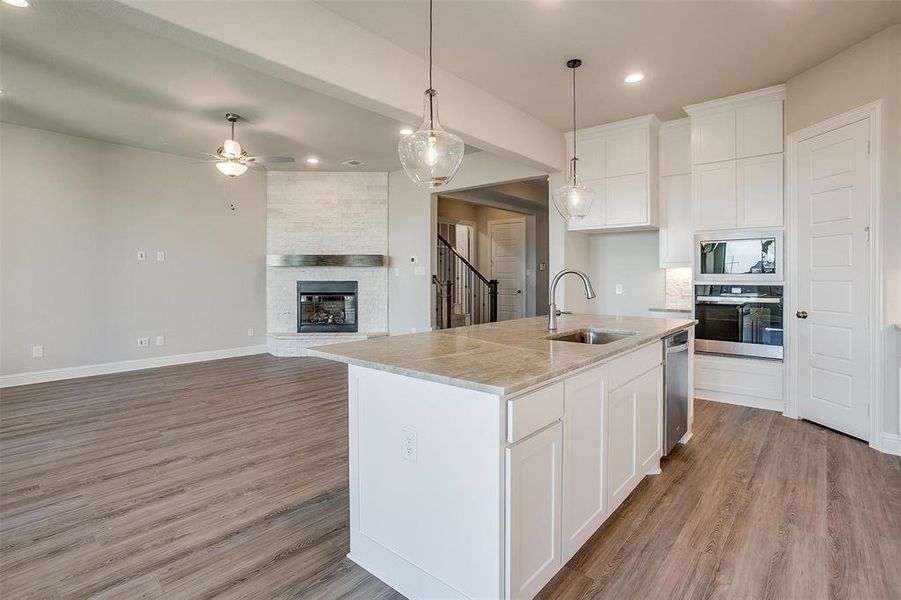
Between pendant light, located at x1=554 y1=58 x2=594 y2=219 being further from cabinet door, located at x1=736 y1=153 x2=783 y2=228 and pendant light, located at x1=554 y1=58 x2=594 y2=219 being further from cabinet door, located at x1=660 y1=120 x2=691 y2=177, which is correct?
cabinet door, located at x1=660 y1=120 x2=691 y2=177

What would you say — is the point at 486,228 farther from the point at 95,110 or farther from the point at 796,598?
the point at 796,598

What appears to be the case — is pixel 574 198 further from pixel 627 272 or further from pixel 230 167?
pixel 230 167

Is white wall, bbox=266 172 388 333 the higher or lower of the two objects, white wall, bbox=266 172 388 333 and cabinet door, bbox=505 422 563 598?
the higher

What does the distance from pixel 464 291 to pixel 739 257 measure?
19.3 feet

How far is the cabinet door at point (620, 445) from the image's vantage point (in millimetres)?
2213

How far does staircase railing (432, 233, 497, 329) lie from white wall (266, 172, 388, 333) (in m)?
1.57

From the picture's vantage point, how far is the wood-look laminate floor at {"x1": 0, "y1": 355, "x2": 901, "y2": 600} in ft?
6.20

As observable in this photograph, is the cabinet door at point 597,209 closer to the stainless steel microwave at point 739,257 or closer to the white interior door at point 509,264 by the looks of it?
the stainless steel microwave at point 739,257

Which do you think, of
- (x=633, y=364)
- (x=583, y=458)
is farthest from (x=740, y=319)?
(x=583, y=458)

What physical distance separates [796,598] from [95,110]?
6.58 m

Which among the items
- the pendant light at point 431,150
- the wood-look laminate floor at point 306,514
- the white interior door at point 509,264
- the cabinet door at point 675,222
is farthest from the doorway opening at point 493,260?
the pendant light at point 431,150

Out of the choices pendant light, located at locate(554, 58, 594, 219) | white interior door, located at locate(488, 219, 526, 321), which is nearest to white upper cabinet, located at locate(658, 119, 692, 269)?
pendant light, located at locate(554, 58, 594, 219)

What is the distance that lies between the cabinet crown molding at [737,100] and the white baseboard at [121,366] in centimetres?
688

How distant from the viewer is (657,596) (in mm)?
1797
